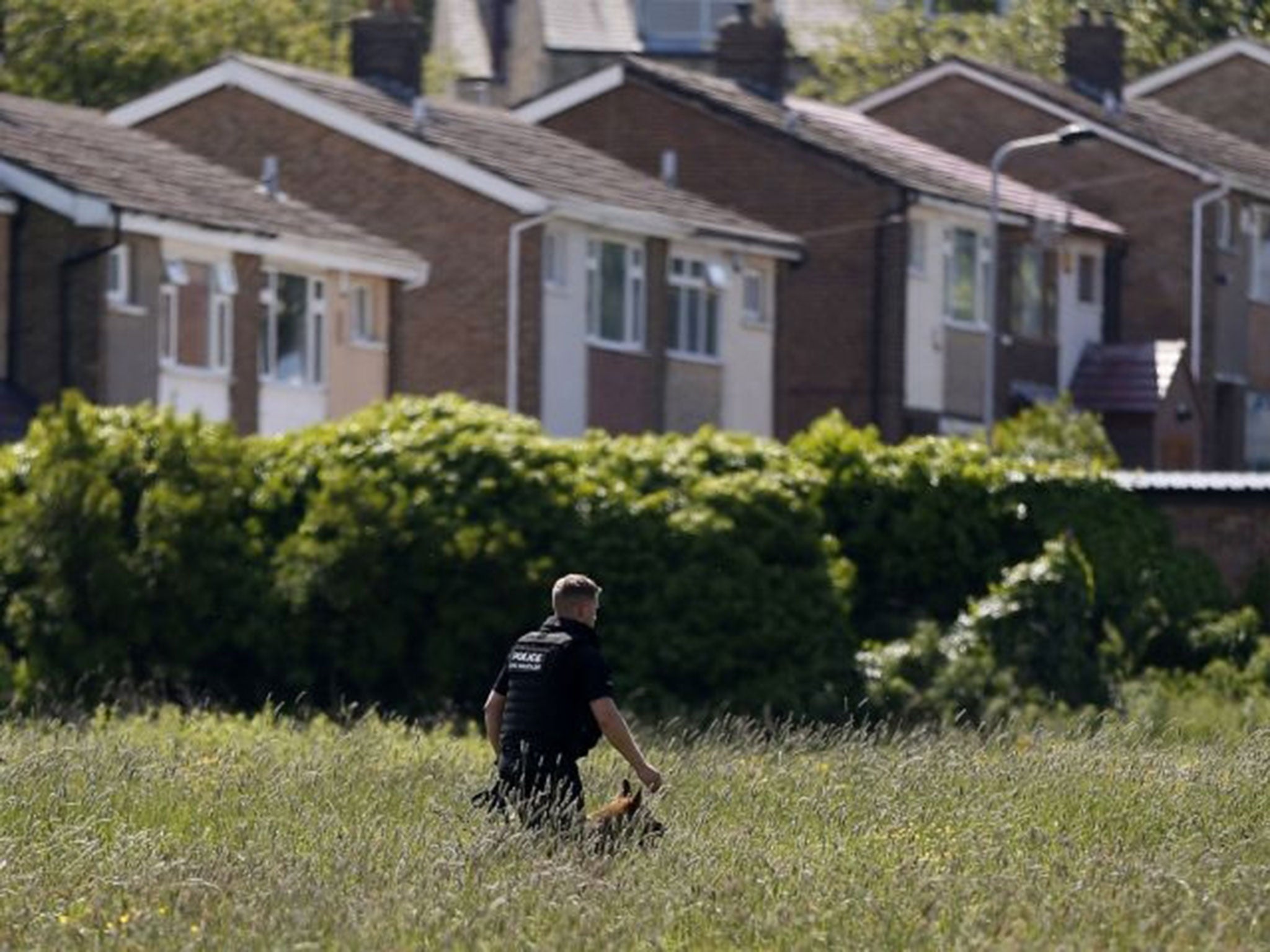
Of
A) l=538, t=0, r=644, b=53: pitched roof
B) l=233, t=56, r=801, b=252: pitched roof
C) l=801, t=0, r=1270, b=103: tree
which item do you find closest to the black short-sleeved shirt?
l=233, t=56, r=801, b=252: pitched roof

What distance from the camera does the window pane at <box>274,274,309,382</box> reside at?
154 ft

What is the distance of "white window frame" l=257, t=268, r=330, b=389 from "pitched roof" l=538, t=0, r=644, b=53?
45026 millimetres

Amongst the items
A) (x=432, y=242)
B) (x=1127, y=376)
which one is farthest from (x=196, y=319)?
(x=1127, y=376)

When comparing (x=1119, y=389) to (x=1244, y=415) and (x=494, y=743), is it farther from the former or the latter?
(x=494, y=743)

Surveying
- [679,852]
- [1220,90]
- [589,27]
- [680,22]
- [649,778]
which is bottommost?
[679,852]

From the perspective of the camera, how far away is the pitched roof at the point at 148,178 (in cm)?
4284

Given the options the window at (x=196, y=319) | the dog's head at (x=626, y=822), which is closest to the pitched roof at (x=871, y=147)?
the window at (x=196, y=319)

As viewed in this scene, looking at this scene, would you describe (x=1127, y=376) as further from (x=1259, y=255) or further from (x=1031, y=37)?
(x=1031, y=37)

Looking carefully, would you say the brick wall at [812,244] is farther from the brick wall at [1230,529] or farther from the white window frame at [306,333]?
the brick wall at [1230,529]

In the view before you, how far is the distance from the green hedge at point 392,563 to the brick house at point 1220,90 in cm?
4291

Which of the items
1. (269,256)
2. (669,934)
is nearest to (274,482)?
(269,256)

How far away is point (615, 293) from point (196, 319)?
8.88 meters

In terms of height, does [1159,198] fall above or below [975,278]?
above

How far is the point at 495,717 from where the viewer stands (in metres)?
15.9
